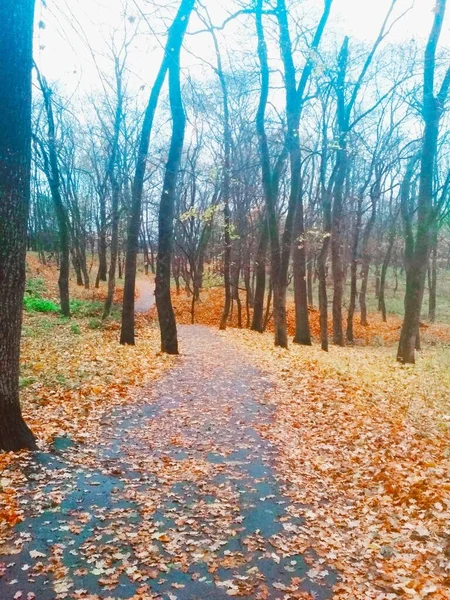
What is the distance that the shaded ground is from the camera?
4.01m

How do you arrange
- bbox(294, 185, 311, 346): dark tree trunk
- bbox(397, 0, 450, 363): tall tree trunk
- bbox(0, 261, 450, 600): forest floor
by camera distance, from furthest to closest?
bbox(294, 185, 311, 346): dark tree trunk < bbox(397, 0, 450, 363): tall tree trunk < bbox(0, 261, 450, 600): forest floor

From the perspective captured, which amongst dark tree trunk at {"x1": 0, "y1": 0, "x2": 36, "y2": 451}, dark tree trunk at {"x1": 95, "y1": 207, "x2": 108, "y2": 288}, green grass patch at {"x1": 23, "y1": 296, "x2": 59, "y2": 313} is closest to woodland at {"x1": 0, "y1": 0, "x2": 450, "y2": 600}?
dark tree trunk at {"x1": 0, "y1": 0, "x2": 36, "y2": 451}

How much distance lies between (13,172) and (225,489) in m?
4.64

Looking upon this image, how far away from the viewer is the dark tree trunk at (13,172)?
5465 mm

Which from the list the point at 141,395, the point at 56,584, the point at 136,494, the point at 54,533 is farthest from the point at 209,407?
the point at 56,584

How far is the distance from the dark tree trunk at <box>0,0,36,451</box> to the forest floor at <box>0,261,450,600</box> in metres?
1.42

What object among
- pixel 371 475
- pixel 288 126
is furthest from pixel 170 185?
pixel 371 475

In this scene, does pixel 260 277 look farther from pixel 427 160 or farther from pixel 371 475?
pixel 371 475

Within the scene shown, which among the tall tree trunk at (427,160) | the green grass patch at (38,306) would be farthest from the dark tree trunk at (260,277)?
the tall tree trunk at (427,160)

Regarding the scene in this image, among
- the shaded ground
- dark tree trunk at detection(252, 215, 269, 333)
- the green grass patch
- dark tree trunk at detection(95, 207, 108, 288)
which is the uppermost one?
dark tree trunk at detection(95, 207, 108, 288)

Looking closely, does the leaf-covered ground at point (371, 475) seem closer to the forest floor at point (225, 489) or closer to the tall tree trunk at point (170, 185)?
the forest floor at point (225, 489)

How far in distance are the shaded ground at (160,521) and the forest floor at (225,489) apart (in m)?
0.02

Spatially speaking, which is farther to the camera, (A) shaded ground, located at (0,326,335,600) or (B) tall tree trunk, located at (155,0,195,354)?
(B) tall tree trunk, located at (155,0,195,354)

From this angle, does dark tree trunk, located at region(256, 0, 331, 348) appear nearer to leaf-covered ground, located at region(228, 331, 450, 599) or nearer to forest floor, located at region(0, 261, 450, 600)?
leaf-covered ground, located at region(228, 331, 450, 599)
